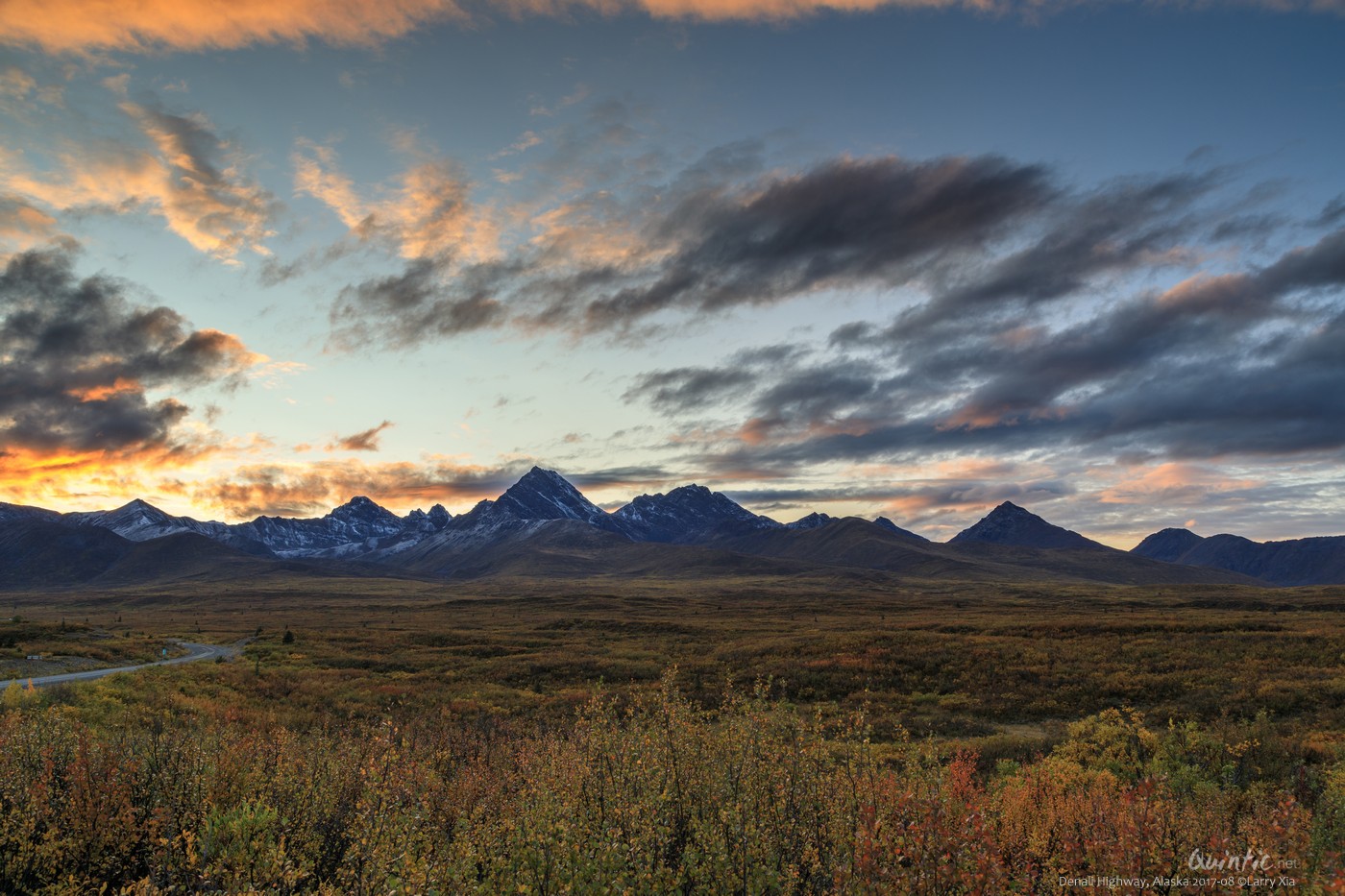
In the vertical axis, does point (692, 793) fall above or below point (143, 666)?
above

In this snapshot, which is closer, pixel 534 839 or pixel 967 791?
pixel 534 839

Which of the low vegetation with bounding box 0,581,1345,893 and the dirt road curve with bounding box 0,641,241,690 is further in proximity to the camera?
the dirt road curve with bounding box 0,641,241,690

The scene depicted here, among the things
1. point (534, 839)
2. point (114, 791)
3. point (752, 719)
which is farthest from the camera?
point (752, 719)

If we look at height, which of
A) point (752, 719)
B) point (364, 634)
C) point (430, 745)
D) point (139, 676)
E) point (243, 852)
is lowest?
point (364, 634)

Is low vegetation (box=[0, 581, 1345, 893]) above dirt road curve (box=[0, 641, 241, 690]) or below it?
above

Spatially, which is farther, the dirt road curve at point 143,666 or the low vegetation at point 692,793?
the dirt road curve at point 143,666

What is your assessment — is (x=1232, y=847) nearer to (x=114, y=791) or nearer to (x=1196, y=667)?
(x=114, y=791)

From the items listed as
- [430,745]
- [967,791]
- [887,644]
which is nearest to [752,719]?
[967,791]

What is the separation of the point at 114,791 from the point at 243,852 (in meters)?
3.14

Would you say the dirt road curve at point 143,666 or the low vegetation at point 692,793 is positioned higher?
the low vegetation at point 692,793

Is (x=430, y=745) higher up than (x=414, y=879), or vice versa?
(x=414, y=879)

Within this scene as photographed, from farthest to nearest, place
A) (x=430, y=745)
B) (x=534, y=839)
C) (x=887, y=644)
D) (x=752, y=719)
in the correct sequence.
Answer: (x=887, y=644)
(x=430, y=745)
(x=752, y=719)
(x=534, y=839)

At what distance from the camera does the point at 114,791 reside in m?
8.98

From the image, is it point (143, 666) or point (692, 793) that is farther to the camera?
point (143, 666)
